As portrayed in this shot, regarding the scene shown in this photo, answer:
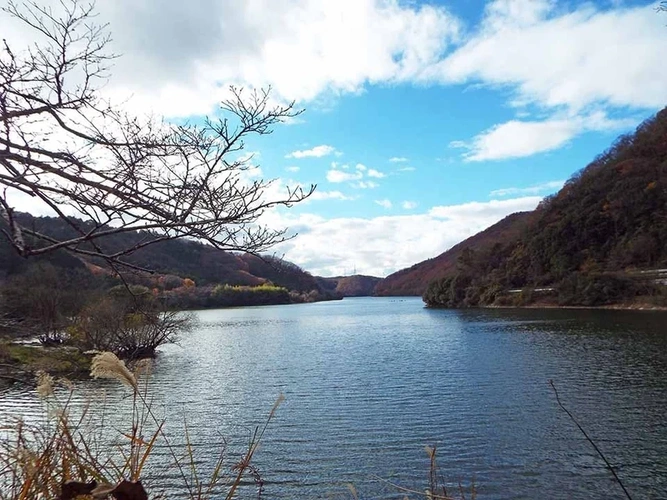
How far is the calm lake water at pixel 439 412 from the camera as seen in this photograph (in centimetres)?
1152

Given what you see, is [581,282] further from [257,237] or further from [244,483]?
[257,237]

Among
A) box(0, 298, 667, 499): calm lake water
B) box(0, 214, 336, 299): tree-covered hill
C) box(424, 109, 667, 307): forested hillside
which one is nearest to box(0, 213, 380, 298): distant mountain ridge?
box(0, 214, 336, 299): tree-covered hill

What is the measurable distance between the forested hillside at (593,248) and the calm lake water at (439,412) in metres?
35.6

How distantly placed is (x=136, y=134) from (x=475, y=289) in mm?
89353

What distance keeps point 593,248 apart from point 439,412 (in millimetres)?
72371

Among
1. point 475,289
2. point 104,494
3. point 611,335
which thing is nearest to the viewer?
point 104,494

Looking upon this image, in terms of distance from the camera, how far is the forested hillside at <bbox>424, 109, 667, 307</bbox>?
216 feet

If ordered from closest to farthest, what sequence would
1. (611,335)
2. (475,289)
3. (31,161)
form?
(31,161), (611,335), (475,289)

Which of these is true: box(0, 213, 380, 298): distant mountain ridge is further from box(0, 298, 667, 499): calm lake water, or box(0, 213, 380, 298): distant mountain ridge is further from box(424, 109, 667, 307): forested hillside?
box(424, 109, 667, 307): forested hillside

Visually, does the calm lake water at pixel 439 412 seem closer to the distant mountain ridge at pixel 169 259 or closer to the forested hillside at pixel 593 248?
the distant mountain ridge at pixel 169 259

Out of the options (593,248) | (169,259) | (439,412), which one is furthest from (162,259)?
(593,248)

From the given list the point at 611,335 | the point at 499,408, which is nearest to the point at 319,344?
the point at 611,335

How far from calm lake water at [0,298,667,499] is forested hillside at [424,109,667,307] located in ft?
117

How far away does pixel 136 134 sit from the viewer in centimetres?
355
